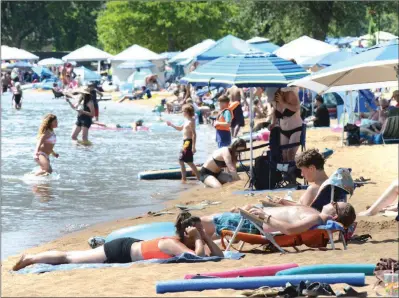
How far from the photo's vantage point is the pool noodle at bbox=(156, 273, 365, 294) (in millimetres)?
6418

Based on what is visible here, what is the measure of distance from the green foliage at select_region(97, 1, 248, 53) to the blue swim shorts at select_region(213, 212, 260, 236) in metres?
47.9

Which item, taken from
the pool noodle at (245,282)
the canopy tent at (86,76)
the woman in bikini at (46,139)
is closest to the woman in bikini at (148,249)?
the pool noodle at (245,282)

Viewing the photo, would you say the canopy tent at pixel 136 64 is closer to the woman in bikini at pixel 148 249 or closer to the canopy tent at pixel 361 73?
the canopy tent at pixel 361 73

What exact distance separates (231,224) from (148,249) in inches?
35.6

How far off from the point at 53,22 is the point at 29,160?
68.9 meters

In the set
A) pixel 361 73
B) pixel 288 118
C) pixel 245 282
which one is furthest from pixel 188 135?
pixel 245 282

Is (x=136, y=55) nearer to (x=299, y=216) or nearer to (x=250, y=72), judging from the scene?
(x=250, y=72)

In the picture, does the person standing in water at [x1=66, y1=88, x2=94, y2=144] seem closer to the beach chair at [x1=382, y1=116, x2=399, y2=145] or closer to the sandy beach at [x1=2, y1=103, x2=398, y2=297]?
the beach chair at [x1=382, y1=116, x2=399, y2=145]

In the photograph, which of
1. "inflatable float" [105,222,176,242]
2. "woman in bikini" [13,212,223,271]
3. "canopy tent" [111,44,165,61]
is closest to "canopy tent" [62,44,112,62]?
"canopy tent" [111,44,165,61]

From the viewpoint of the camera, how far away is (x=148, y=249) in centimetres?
799

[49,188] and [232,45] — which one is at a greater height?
[232,45]

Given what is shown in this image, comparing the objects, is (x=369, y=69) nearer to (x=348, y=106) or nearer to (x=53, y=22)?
(x=348, y=106)

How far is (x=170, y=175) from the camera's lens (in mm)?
15688

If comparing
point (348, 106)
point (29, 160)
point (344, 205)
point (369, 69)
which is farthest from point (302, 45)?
point (344, 205)
